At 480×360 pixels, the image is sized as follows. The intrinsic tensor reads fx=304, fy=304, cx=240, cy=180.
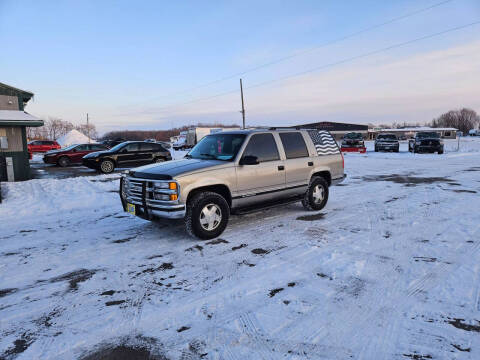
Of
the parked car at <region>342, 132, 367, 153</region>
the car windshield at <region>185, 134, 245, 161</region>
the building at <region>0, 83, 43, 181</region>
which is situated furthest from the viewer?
the parked car at <region>342, 132, 367, 153</region>

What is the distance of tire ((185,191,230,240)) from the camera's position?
4.92m

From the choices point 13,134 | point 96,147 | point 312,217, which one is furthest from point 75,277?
point 96,147

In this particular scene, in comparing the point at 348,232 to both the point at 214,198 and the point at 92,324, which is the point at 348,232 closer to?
the point at 214,198

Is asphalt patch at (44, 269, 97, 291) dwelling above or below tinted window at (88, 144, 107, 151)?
below

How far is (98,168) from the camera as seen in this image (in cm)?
1532

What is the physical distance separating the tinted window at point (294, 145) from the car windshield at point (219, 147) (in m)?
0.98

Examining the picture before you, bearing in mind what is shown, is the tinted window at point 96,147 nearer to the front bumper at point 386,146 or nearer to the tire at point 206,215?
the tire at point 206,215

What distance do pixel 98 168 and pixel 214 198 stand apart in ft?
40.2

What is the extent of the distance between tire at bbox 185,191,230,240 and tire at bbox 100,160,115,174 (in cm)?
1199

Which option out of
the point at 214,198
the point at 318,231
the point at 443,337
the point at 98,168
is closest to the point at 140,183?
the point at 214,198

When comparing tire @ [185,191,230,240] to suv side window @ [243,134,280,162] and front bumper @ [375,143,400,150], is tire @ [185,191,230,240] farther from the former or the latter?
front bumper @ [375,143,400,150]

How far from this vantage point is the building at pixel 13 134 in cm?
1277

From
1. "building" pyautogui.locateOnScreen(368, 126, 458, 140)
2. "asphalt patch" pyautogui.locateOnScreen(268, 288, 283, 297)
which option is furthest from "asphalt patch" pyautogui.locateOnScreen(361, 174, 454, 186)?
"building" pyautogui.locateOnScreen(368, 126, 458, 140)

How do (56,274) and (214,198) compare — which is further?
(214,198)
